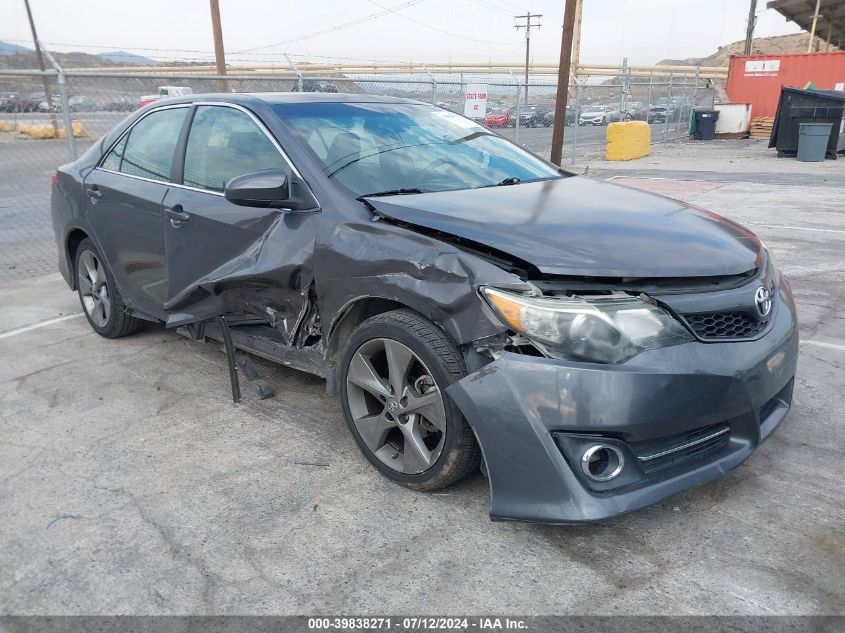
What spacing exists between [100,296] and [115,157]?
98 centimetres

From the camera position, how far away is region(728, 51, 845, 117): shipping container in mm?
23253

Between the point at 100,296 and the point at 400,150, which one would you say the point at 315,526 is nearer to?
the point at 400,150

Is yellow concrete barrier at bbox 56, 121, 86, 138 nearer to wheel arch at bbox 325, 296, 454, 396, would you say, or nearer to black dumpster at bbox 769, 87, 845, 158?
wheel arch at bbox 325, 296, 454, 396

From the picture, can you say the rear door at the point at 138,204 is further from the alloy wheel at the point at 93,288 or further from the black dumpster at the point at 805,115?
the black dumpster at the point at 805,115

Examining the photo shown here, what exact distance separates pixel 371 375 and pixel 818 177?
1320 centimetres

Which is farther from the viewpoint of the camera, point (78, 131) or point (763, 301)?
point (78, 131)

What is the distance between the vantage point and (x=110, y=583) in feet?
7.93

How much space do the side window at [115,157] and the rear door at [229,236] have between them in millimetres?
827

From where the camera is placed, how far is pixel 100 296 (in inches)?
191

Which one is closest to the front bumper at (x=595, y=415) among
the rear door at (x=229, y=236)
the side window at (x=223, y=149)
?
the rear door at (x=229, y=236)

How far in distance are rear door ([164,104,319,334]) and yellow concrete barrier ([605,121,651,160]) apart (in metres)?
15.4

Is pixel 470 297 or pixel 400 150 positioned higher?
pixel 400 150

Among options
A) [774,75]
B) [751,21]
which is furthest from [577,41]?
[774,75]

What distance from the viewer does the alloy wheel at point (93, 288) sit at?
477 centimetres
